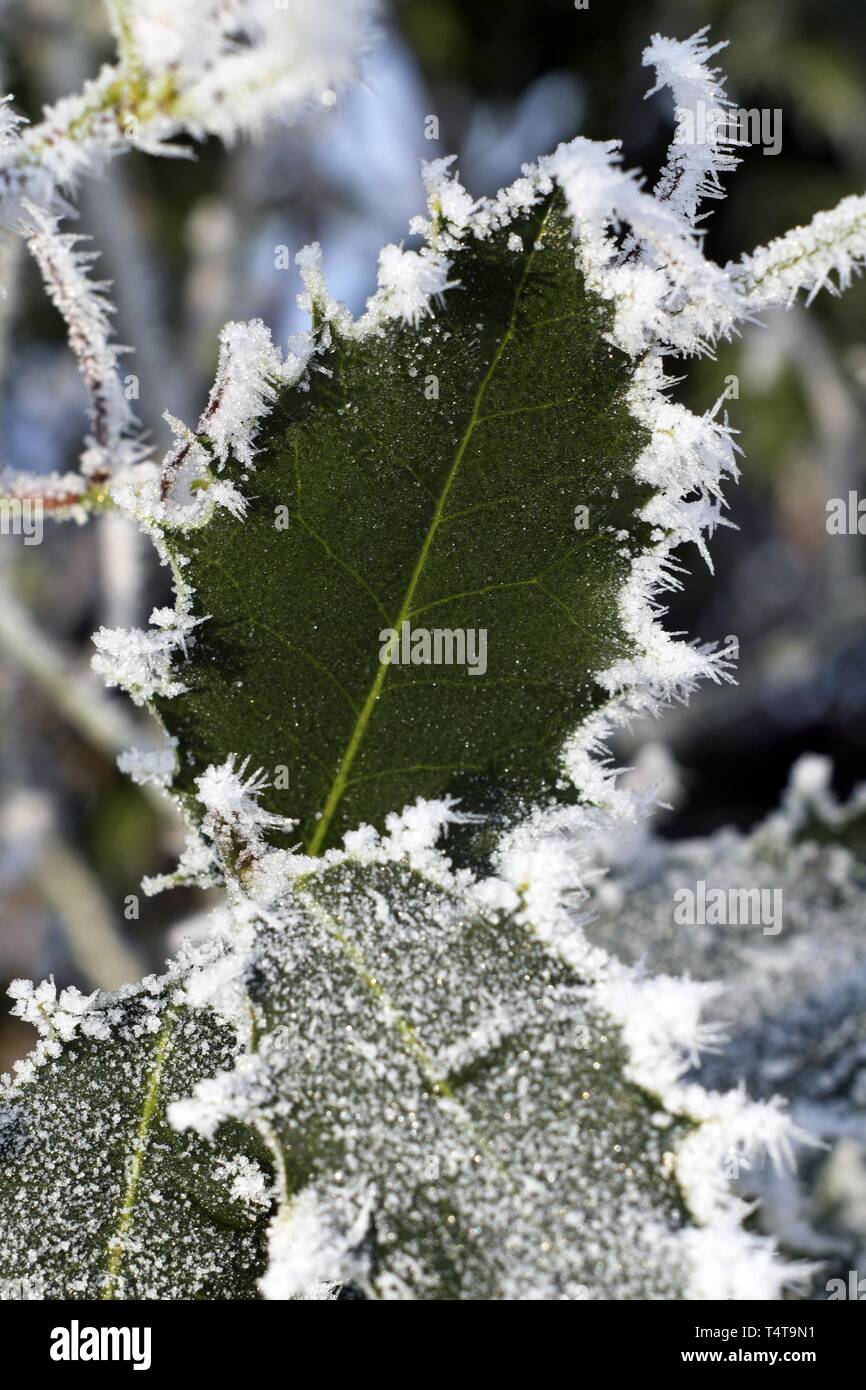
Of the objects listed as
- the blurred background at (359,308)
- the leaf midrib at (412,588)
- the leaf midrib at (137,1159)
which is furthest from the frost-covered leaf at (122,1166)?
the blurred background at (359,308)

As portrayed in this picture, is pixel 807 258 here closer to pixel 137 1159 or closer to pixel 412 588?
pixel 412 588

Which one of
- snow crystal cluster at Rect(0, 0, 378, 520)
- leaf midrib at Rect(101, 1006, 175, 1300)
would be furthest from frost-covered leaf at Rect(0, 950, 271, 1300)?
snow crystal cluster at Rect(0, 0, 378, 520)

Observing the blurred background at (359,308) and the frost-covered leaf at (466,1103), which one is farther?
the blurred background at (359,308)

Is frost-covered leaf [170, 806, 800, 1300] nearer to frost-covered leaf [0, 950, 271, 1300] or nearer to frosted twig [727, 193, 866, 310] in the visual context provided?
frost-covered leaf [0, 950, 271, 1300]

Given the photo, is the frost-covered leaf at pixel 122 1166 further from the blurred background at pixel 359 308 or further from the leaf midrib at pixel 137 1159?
the blurred background at pixel 359 308

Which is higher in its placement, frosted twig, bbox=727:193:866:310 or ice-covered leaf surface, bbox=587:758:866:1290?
frosted twig, bbox=727:193:866:310
